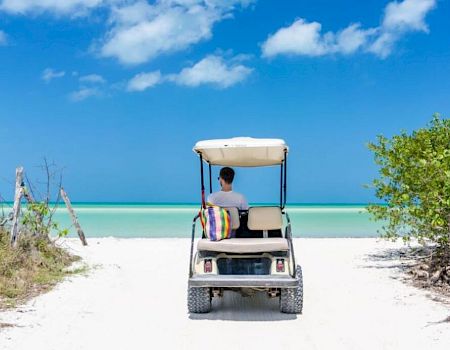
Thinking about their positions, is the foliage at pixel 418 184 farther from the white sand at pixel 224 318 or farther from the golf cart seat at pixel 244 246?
the golf cart seat at pixel 244 246

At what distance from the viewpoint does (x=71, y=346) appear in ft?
21.0

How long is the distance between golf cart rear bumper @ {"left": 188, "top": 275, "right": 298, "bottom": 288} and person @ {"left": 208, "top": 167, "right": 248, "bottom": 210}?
1.25 metres

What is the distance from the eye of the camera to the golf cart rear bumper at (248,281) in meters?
7.36

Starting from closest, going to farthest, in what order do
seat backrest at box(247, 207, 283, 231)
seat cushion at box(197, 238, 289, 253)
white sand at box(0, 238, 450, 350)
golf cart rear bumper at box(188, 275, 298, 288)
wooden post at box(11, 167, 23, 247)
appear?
white sand at box(0, 238, 450, 350) → golf cart rear bumper at box(188, 275, 298, 288) → seat cushion at box(197, 238, 289, 253) → seat backrest at box(247, 207, 283, 231) → wooden post at box(11, 167, 23, 247)

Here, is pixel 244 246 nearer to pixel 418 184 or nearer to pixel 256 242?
pixel 256 242

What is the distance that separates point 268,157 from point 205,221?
6.04 feet

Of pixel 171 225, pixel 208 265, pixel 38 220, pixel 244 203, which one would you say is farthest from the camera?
pixel 171 225

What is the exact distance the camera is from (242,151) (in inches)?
346

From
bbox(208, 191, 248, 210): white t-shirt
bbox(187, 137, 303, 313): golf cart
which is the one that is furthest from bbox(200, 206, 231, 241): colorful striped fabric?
bbox(208, 191, 248, 210): white t-shirt

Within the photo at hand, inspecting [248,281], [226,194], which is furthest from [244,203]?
[248,281]

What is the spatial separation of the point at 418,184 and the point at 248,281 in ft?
15.4

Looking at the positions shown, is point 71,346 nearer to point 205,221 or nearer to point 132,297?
point 205,221

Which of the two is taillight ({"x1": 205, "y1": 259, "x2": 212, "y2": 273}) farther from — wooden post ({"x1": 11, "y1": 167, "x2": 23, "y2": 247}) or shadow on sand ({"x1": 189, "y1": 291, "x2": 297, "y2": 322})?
wooden post ({"x1": 11, "y1": 167, "x2": 23, "y2": 247})

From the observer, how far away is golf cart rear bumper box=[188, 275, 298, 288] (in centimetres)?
736
